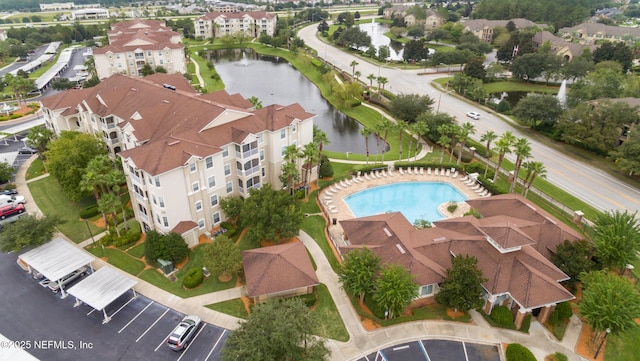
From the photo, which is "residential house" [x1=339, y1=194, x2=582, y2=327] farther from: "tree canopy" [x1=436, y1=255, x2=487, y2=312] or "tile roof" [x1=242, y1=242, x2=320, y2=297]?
"tile roof" [x1=242, y1=242, x2=320, y2=297]

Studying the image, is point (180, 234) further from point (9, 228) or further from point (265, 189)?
point (9, 228)

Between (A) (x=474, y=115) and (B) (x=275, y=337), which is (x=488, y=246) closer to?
(B) (x=275, y=337)

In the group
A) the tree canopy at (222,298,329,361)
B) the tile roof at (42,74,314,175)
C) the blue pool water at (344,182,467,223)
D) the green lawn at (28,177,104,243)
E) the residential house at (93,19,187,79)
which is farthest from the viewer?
the residential house at (93,19,187,79)

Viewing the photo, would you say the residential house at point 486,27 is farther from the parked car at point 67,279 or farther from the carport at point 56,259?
the parked car at point 67,279

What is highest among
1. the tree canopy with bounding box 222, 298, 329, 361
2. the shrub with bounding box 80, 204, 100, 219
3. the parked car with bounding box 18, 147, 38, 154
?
the tree canopy with bounding box 222, 298, 329, 361

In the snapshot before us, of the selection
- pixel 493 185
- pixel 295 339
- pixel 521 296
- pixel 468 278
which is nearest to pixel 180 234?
pixel 295 339

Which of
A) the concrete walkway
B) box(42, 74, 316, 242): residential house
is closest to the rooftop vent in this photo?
the concrete walkway
